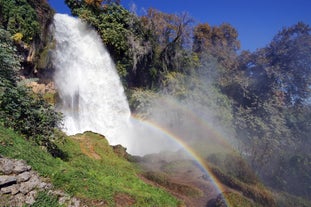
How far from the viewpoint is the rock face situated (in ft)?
20.8

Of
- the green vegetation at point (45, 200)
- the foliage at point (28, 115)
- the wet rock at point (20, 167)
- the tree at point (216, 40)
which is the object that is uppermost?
the tree at point (216, 40)

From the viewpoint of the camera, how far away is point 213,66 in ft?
104

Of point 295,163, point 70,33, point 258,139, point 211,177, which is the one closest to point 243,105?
point 258,139

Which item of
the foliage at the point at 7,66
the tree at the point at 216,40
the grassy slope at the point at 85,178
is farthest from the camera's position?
the tree at the point at 216,40

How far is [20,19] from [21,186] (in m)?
14.8

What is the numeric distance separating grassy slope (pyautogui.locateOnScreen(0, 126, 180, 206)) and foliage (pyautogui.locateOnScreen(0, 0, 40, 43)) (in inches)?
400

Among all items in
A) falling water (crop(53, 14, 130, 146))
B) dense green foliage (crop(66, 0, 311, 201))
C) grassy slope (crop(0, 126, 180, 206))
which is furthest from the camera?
dense green foliage (crop(66, 0, 311, 201))

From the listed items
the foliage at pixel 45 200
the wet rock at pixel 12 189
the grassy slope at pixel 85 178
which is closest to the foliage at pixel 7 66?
the grassy slope at pixel 85 178

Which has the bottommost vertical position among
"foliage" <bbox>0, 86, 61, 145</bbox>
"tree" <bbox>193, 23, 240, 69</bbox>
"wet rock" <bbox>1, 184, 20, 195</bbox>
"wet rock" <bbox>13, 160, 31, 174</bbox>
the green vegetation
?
the green vegetation

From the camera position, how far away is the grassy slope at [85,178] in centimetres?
752

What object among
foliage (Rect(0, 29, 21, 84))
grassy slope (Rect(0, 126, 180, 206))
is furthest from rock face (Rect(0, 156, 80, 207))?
foliage (Rect(0, 29, 21, 84))

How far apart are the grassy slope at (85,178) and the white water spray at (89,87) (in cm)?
875

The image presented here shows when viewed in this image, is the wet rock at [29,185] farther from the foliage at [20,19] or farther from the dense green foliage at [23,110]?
the foliage at [20,19]

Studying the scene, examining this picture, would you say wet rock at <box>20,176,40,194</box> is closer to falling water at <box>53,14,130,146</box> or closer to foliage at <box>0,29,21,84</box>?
foliage at <box>0,29,21,84</box>
